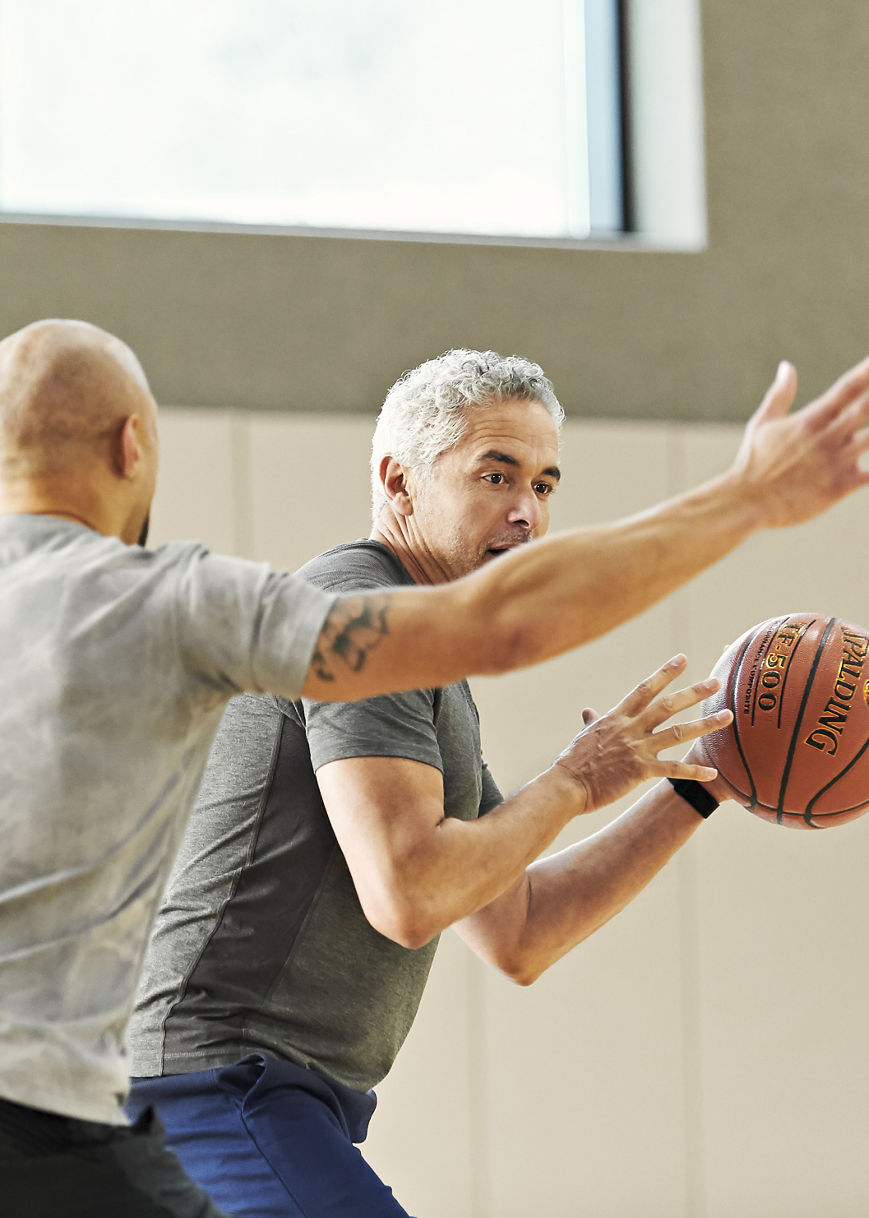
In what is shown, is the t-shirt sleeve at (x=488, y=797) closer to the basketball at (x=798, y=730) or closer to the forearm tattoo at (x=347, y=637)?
the basketball at (x=798, y=730)

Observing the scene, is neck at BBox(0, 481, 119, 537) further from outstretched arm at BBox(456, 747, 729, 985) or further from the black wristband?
the black wristband

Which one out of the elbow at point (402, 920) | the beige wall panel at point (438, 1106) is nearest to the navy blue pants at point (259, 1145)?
the elbow at point (402, 920)

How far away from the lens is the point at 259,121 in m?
4.46

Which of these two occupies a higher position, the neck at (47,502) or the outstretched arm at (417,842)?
the neck at (47,502)

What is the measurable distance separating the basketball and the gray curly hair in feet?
1.64

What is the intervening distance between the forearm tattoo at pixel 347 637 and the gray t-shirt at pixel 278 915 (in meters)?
0.46

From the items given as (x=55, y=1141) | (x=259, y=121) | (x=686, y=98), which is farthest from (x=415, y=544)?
(x=686, y=98)

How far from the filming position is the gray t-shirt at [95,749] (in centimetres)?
123

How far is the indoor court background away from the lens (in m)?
4.16

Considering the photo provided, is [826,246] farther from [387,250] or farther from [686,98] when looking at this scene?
[387,250]

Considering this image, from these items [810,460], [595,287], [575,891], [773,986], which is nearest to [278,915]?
[575,891]

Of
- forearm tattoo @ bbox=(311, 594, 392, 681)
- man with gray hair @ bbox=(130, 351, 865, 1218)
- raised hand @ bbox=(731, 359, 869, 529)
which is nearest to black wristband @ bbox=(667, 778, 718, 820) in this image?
man with gray hair @ bbox=(130, 351, 865, 1218)

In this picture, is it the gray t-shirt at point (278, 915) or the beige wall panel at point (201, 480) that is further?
the beige wall panel at point (201, 480)

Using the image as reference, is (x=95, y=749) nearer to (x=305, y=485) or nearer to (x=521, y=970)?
(x=521, y=970)
